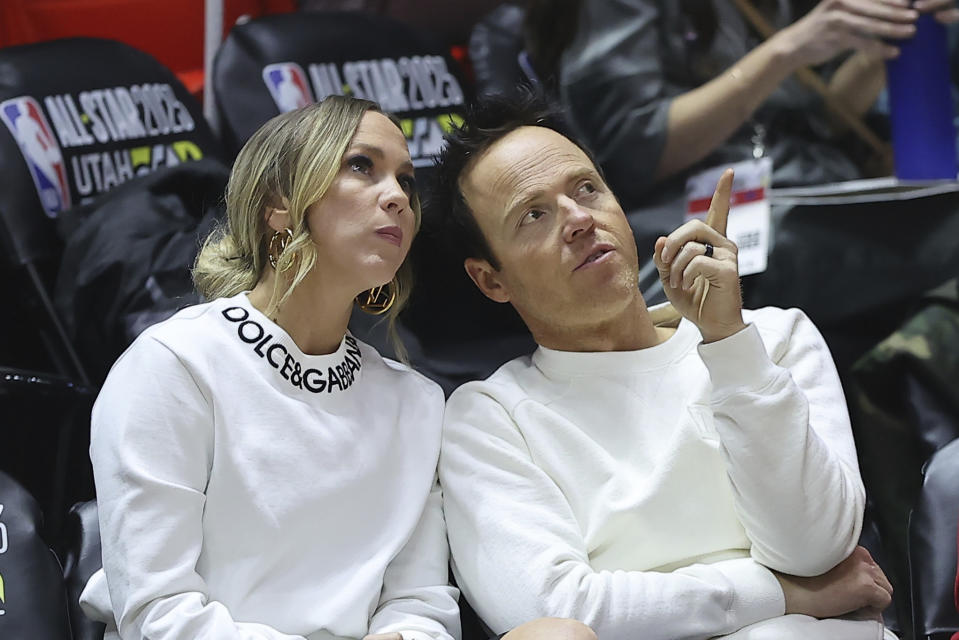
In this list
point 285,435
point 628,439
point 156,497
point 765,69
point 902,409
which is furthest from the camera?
point 765,69

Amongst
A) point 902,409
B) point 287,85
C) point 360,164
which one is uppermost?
point 360,164

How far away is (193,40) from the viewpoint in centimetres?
312

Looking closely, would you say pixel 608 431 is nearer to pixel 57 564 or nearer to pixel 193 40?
pixel 57 564

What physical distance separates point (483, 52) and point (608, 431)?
1.44 m

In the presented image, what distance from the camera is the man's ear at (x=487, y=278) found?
68.8 inches

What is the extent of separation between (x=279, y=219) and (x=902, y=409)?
1.13m

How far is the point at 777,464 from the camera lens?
1.44 m

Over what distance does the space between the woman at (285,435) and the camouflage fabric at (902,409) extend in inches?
34.2

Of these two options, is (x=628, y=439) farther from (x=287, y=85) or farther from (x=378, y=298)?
(x=287, y=85)

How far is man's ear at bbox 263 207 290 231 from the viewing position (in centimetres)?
157

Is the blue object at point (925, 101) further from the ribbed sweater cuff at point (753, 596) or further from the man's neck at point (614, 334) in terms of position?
the ribbed sweater cuff at point (753, 596)

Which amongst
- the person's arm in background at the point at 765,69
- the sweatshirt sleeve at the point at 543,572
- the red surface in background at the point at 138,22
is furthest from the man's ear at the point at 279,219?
the red surface in background at the point at 138,22

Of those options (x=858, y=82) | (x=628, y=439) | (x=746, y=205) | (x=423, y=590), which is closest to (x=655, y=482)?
(x=628, y=439)

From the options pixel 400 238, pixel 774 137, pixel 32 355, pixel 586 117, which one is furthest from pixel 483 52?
pixel 400 238
